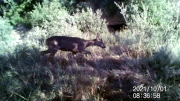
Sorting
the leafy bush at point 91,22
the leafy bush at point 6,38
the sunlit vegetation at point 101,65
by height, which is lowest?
the sunlit vegetation at point 101,65

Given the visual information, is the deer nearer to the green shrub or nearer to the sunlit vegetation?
the sunlit vegetation

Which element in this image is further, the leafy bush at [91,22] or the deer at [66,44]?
the leafy bush at [91,22]

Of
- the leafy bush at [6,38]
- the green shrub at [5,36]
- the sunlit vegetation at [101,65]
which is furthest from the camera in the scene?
the green shrub at [5,36]

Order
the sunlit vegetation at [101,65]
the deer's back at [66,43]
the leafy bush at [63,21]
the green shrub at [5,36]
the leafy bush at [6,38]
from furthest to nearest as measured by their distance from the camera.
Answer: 1. the leafy bush at [63,21]
2. the green shrub at [5,36]
3. the leafy bush at [6,38]
4. the deer's back at [66,43]
5. the sunlit vegetation at [101,65]

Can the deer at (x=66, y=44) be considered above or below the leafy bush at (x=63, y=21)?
below

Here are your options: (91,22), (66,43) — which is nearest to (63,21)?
(91,22)

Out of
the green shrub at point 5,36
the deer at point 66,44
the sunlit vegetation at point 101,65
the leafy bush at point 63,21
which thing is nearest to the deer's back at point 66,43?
the deer at point 66,44

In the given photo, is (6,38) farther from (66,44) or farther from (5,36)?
(66,44)

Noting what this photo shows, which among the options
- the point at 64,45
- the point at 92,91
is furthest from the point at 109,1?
the point at 92,91

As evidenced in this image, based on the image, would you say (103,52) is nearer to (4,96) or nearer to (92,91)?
(92,91)

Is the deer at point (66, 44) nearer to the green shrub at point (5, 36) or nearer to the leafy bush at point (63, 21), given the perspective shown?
the leafy bush at point (63, 21)

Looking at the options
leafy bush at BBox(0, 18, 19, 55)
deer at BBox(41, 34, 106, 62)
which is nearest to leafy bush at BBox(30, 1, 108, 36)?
leafy bush at BBox(0, 18, 19, 55)

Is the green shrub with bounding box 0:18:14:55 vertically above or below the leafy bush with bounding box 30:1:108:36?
below

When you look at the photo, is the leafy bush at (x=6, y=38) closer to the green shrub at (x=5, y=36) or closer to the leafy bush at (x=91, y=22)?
the green shrub at (x=5, y=36)
